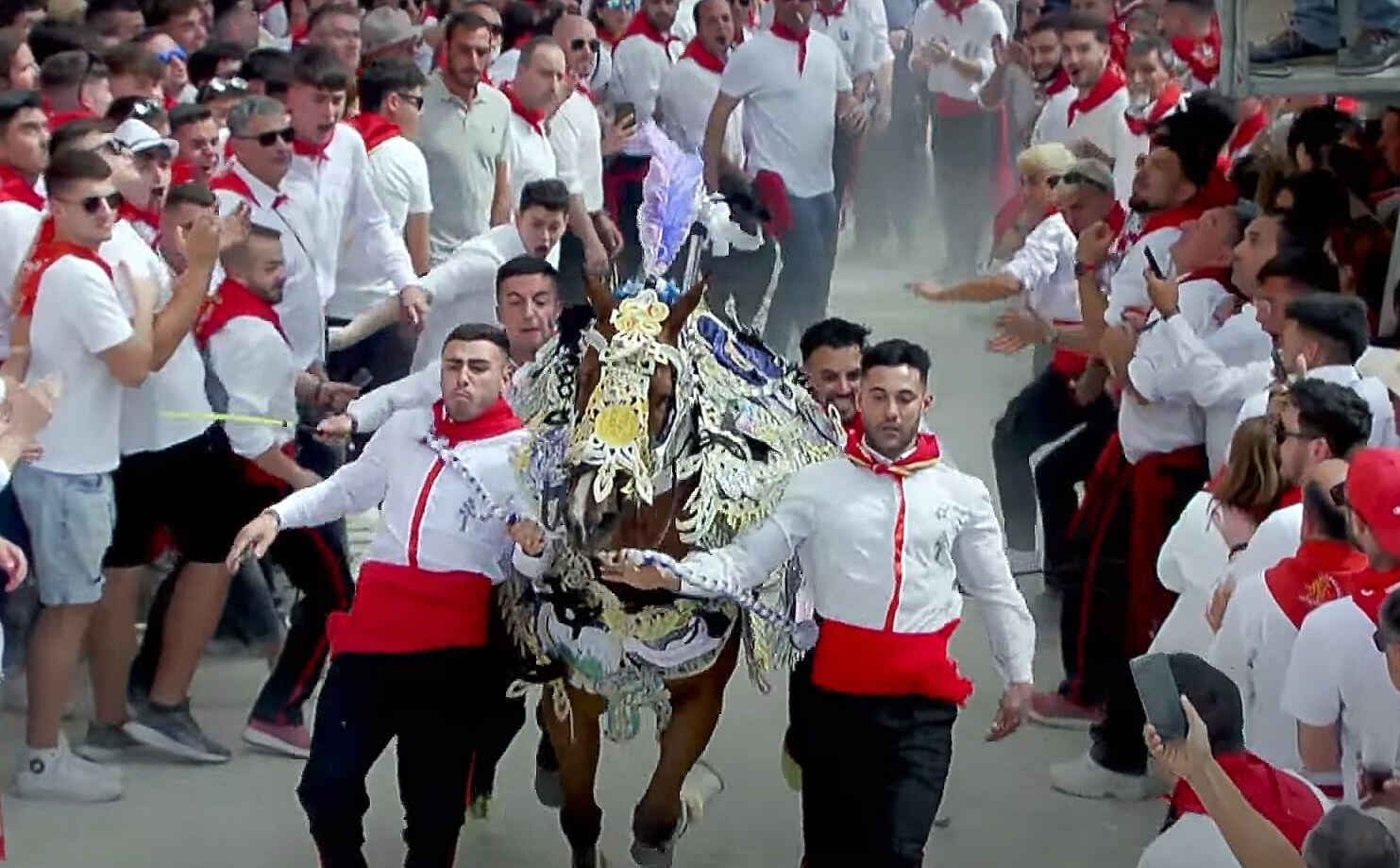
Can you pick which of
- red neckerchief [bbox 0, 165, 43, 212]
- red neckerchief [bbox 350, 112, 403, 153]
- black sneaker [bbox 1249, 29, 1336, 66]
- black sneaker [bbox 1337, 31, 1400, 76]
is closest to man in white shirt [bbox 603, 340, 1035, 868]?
black sneaker [bbox 1337, 31, 1400, 76]

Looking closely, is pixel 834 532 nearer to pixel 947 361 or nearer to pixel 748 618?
pixel 748 618

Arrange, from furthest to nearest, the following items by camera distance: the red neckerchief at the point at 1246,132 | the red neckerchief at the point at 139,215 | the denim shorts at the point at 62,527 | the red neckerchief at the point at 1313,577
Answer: the red neckerchief at the point at 1246,132, the red neckerchief at the point at 139,215, the denim shorts at the point at 62,527, the red neckerchief at the point at 1313,577

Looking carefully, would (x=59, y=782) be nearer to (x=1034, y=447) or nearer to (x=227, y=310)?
(x=227, y=310)

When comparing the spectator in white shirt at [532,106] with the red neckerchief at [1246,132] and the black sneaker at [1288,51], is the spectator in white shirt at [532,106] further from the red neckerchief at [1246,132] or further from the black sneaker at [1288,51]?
the black sneaker at [1288,51]

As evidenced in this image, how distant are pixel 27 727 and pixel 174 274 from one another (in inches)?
49.4

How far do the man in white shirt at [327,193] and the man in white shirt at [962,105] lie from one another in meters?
4.81

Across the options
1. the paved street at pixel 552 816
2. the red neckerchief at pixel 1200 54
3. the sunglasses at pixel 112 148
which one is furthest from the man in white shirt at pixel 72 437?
the red neckerchief at pixel 1200 54

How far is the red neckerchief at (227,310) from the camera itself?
5.73 meters

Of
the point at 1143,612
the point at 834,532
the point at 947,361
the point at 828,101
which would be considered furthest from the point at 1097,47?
the point at 834,532

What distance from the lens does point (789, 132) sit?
935cm

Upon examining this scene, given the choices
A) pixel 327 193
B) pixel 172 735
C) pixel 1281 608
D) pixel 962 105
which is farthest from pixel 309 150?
pixel 962 105

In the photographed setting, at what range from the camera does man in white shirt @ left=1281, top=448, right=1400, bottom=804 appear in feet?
12.0

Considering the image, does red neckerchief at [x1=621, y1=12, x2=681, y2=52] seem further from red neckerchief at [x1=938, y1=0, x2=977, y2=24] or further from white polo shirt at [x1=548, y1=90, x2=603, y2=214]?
red neckerchief at [x1=938, y1=0, x2=977, y2=24]

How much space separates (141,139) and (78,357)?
113 centimetres
